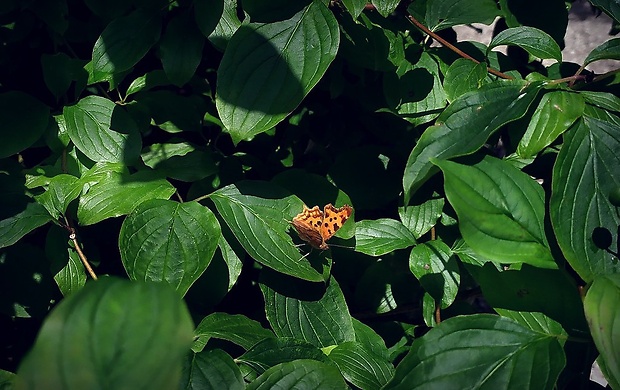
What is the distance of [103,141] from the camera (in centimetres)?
124

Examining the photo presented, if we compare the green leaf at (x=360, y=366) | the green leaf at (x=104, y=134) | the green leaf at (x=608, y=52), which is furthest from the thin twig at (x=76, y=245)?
the green leaf at (x=608, y=52)

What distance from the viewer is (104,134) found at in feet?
4.09

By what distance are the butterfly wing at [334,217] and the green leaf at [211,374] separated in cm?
34

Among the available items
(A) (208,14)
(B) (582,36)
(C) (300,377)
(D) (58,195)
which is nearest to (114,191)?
(D) (58,195)

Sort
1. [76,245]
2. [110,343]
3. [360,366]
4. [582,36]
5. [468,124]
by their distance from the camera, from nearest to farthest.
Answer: [110,343]
[468,124]
[360,366]
[76,245]
[582,36]

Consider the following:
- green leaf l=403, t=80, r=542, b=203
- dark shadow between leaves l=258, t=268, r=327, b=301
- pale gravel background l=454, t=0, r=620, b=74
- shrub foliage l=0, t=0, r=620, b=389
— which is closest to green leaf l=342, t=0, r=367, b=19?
shrub foliage l=0, t=0, r=620, b=389

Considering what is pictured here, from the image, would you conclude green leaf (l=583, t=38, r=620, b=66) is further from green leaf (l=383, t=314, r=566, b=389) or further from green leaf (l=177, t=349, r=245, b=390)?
green leaf (l=177, t=349, r=245, b=390)

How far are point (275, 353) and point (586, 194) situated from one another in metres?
0.54

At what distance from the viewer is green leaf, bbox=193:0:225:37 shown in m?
1.14

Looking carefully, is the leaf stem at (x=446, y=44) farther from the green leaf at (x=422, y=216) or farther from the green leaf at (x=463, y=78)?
the green leaf at (x=422, y=216)

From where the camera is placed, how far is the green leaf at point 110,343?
0.39 m

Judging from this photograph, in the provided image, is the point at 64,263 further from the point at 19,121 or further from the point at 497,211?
the point at 497,211

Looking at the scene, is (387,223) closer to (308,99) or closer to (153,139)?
(308,99)

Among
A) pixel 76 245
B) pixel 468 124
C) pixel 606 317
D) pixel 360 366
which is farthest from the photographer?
pixel 76 245
